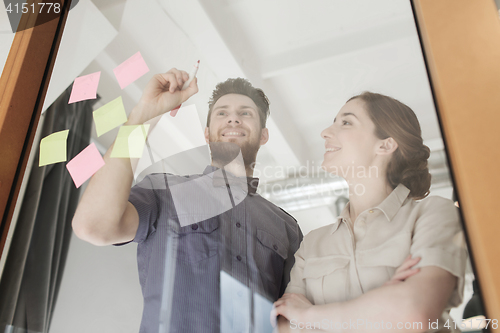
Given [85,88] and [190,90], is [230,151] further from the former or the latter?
[85,88]

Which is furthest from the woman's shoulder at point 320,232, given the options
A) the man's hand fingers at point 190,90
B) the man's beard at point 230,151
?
the man's hand fingers at point 190,90

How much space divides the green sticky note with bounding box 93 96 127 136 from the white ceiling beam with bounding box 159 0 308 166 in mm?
295

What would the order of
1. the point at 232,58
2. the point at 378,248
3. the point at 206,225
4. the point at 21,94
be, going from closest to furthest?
the point at 378,248, the point at 206,225, the point at 232,58, the point at 21,94

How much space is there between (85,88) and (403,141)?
985 mm

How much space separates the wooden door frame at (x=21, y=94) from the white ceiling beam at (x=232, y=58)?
42 centimetres

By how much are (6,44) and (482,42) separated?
53.6 inches

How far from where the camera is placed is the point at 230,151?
0.94 m

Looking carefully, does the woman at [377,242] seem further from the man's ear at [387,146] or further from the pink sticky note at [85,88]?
the pink sticky note at [85,88]

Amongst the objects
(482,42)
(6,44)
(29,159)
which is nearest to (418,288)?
(482,42)

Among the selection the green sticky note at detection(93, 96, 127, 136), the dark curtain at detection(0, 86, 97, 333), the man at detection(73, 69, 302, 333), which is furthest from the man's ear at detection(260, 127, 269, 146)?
the dark curtain at detection(0, 86, 97, 333)

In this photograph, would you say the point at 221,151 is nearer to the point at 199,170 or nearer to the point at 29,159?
the point at 199,170

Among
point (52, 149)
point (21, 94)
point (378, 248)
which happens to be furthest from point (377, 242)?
point (21, 94)

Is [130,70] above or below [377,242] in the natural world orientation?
above

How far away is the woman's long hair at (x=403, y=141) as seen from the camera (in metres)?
0.70
